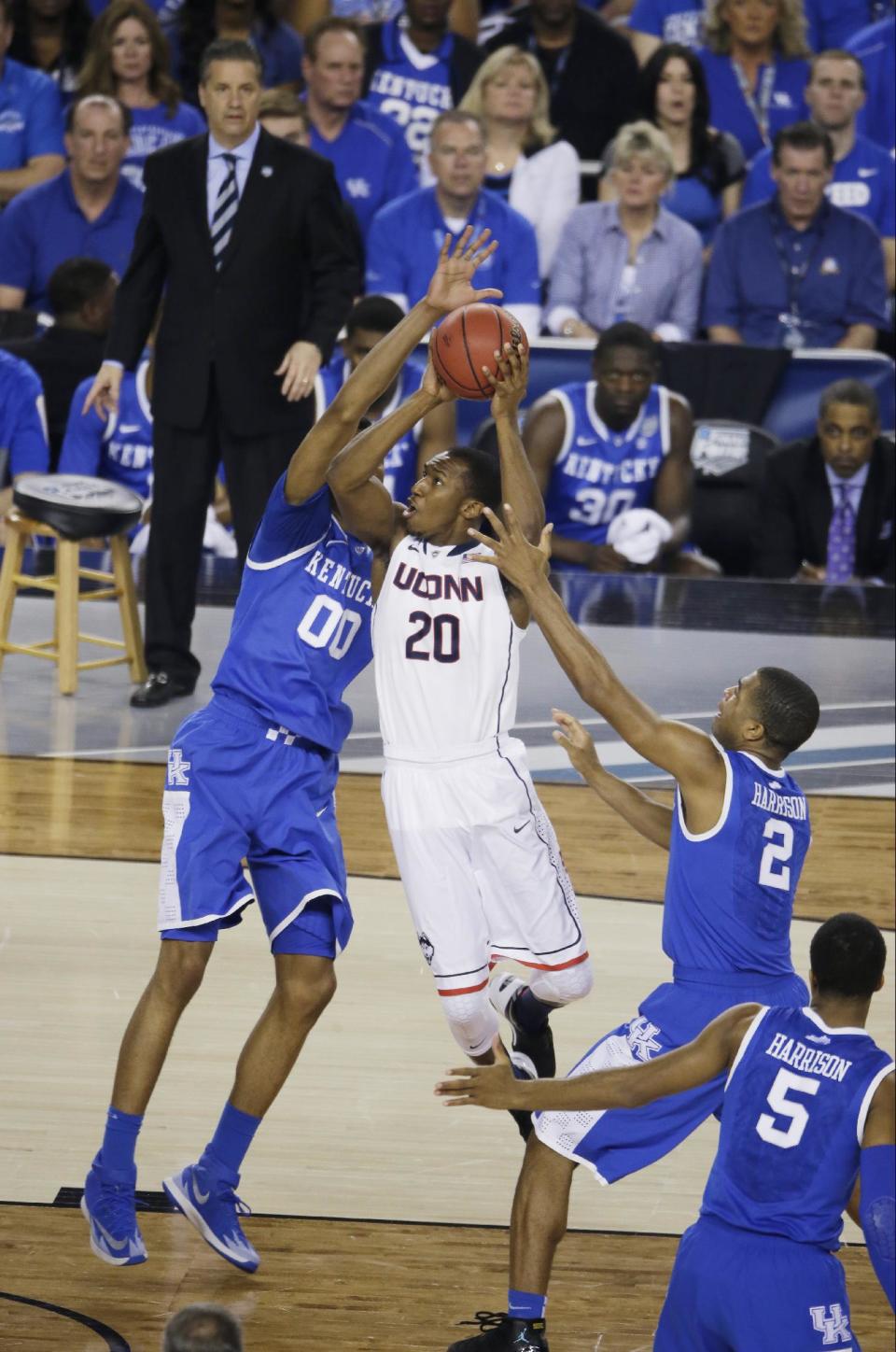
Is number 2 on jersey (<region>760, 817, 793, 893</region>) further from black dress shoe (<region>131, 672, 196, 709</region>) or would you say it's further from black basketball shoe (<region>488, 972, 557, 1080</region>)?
black dress shoe (<region>131, 672, 196, 709</region>)

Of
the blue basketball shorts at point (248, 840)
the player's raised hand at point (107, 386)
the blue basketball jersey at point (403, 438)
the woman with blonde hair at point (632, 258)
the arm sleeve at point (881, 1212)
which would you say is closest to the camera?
the arm sleeve at point (881, 1212)

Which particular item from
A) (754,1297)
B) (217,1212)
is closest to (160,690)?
(217,1212)

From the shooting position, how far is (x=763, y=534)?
32.2 feet

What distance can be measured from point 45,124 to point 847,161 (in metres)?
4.57

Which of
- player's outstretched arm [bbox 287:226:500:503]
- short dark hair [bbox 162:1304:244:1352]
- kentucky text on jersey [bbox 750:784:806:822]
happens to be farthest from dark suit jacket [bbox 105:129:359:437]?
short dark hair [bbox 162:1304:244:1352]

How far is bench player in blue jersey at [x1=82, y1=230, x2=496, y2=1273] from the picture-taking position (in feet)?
13.6

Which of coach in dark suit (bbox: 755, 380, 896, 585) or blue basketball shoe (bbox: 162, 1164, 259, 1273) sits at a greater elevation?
coach in dark suit (bbox: 755, 380, 896, 585)

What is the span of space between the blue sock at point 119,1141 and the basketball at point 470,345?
1670mm

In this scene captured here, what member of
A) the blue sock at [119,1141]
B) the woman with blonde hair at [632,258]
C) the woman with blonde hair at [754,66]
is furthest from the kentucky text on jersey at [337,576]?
the woman with blonde hair at [754,66]

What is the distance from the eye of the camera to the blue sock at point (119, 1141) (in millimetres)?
4094

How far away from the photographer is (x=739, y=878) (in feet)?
12.7

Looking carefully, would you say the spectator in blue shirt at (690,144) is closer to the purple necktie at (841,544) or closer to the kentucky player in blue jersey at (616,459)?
the kentucky player in blue jersey at (616,459)

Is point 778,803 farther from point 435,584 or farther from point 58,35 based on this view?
point 58,35

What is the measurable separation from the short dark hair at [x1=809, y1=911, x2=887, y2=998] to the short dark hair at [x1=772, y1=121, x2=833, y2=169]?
314 inches
